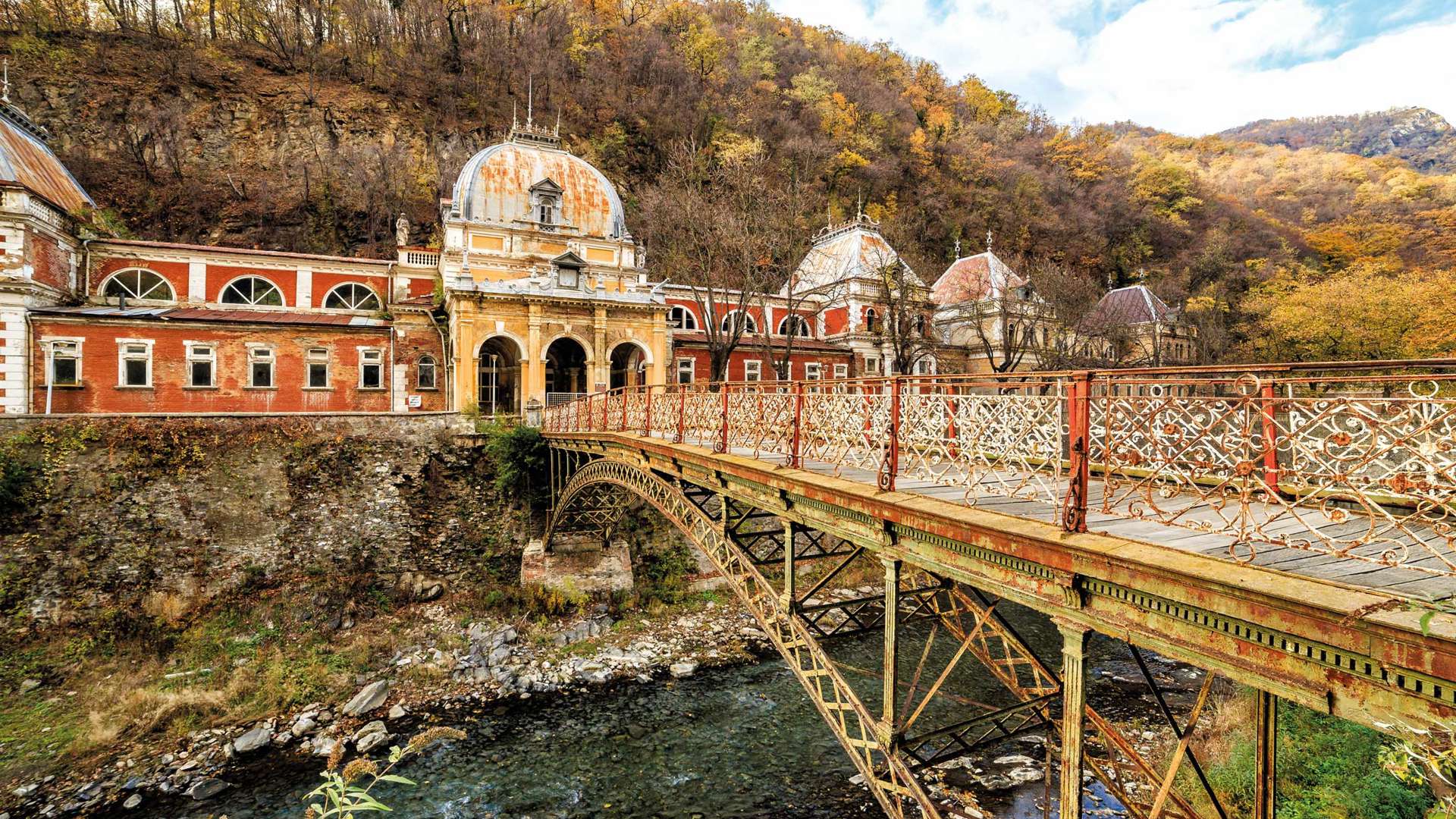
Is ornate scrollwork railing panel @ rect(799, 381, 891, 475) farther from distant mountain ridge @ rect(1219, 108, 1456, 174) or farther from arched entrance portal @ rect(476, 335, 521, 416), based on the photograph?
distant mountain ridge @ rect(1219, 108, 1456, 174)

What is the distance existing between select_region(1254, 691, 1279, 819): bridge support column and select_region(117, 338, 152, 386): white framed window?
27.7m

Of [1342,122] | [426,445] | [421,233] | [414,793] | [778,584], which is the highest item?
[1342,122]

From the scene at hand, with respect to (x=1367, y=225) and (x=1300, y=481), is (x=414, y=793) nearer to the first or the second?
(x=1300, y=481)

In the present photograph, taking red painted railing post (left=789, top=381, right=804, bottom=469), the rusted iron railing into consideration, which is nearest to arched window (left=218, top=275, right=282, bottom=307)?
the rusted iron railing

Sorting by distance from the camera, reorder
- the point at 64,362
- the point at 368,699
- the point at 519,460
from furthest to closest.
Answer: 1. the point at 64,362
2. the point at 519,460
3. the point at 368,699

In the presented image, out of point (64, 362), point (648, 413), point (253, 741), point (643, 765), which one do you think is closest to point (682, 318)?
point (648, 413)

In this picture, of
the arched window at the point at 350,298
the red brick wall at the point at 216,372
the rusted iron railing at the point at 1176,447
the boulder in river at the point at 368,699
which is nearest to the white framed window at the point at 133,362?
the red brick wall at the point at 216,372

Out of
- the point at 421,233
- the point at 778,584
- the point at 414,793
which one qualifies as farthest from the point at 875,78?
the point at 414,793

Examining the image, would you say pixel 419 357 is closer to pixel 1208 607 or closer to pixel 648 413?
pixel 648 413

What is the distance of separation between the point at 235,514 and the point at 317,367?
23.3 ft

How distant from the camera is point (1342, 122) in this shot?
285ft

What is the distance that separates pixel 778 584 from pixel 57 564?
1823 centimetres

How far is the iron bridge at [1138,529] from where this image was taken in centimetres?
265

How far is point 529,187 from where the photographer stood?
26.3 m
